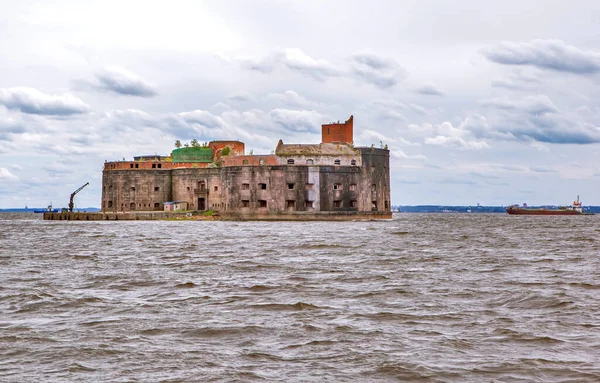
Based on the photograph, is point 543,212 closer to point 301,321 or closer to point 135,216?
point 135,216

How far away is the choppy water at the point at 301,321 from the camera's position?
10.4 meters

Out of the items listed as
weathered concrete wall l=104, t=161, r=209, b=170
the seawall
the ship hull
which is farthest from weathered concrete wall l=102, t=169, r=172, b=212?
the ship hull

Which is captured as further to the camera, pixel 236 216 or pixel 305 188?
pixel 236 216

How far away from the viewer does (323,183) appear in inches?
3012

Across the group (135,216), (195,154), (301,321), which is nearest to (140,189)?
(135,216)

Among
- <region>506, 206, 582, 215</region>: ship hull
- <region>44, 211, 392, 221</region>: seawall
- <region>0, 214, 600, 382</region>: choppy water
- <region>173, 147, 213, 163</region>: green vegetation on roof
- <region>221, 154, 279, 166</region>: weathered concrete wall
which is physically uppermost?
<region>173, 147, 213, 163</region>: green vegetation on roof

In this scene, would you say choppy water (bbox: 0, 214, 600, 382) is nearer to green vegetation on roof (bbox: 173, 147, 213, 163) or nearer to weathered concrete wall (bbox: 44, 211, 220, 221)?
weathered concrete wall (bbox: 44, 211, 220, 221)

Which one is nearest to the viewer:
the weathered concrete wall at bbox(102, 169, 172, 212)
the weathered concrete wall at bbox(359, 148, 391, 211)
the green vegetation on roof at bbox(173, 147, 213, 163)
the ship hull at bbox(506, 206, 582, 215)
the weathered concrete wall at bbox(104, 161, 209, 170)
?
the weathered concrete wall at bbox(359, 148, 391, 211)

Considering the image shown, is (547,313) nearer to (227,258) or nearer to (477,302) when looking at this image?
(477,302)

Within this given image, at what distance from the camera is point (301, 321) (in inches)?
548

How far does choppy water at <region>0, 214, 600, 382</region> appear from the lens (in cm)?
1036

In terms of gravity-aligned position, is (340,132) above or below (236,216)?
above

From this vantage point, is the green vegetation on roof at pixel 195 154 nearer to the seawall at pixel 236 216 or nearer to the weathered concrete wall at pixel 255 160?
the seawall at pixel 236 216

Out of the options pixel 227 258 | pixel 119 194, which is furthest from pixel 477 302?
pixel 119 194
